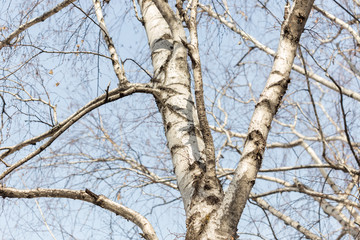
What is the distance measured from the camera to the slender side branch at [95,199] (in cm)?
199

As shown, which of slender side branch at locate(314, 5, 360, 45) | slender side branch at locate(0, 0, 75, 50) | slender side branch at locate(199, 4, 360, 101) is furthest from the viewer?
slender side branch at locate(199, 4, 360, 101)

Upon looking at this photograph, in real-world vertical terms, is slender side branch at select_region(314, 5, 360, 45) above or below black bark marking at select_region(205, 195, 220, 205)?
above

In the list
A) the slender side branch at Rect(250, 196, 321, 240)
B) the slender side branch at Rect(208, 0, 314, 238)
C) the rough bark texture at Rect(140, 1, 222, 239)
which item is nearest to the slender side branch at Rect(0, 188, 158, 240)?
the rough bark texture at Rect(140, 1, 222, 239)

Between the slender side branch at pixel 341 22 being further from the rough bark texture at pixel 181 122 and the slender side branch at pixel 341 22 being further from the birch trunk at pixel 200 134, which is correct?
the birch trunk at pixel 200 134

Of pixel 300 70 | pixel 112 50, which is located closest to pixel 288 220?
pixel 300 70

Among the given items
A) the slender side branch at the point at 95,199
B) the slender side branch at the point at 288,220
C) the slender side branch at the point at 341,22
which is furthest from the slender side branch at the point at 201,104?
the slender side branch at the point at 341,22

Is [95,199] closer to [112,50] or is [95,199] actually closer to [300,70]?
[112,50]

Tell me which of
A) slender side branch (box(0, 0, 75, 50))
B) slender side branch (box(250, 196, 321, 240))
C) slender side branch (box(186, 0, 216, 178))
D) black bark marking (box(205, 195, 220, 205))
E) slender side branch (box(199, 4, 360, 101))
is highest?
slender side branch (box(199, 4, 360, 101))

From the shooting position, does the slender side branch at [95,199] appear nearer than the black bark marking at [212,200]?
No

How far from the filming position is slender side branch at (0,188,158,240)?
199cm

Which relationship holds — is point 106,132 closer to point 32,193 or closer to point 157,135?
point 157,135

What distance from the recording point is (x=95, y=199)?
209 centimetres

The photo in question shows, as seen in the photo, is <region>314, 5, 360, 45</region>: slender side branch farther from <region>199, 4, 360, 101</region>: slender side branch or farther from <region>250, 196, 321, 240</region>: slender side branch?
<region>250, 196, 321, 240</region>: slender side branch

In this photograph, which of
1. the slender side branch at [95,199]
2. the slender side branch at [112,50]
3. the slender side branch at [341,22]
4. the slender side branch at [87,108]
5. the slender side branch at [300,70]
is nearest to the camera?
the slender side branch at [95,199]
